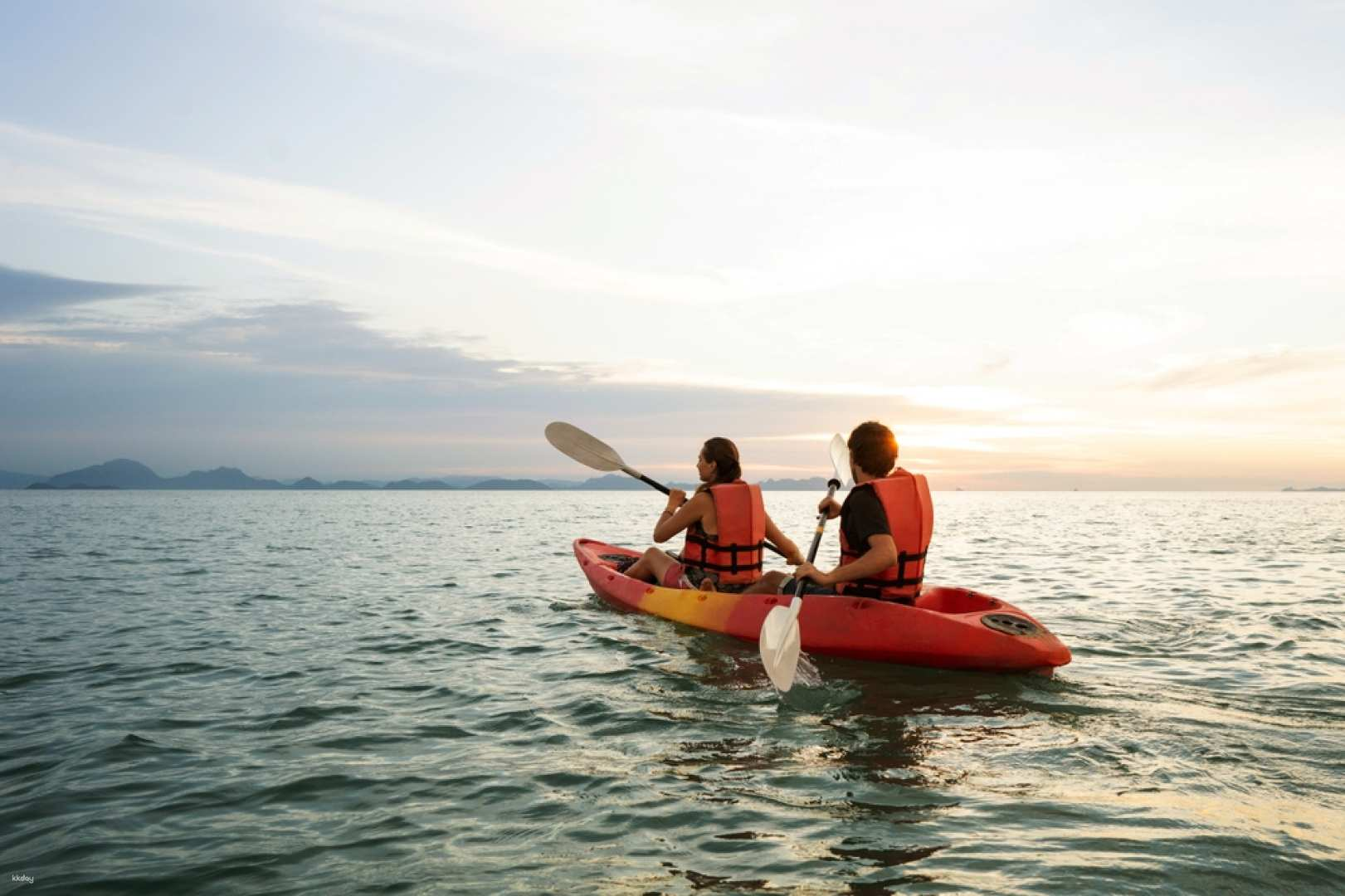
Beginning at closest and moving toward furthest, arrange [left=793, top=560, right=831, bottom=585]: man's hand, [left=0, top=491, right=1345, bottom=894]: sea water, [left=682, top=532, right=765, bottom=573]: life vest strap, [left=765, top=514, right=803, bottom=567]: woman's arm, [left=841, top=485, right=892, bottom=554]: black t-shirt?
1. [left=0, top=491, right=1345, bottom=894]: sea water
2. [left=841, top=485, right=892, bottom=554]: black t-shirt
3. [left=793, top=560, right=831, bottom=585]: man's hand
4. [left=682, top=532, right=765, bottom=573]: life vest strap
5. [left=765, top=514, right=803, bottom=567]: woman's arm

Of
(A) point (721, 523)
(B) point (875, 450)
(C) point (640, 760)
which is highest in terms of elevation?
(B) point (875, 450)

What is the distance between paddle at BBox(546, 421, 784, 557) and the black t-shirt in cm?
537

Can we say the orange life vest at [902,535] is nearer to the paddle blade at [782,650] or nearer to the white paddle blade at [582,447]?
the paddle blade at [782,650]

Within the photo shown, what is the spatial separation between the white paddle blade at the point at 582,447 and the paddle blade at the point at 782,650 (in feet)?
18.0

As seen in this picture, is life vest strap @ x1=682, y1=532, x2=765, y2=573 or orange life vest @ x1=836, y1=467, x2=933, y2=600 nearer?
orange life vest @ x1=836, y1=467, x2=933, y2=600

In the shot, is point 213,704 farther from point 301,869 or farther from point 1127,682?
point 1127,682

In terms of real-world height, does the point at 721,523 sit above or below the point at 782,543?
above

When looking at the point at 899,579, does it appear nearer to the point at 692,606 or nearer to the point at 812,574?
the point at 812,574

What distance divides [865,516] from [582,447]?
20.5 feet

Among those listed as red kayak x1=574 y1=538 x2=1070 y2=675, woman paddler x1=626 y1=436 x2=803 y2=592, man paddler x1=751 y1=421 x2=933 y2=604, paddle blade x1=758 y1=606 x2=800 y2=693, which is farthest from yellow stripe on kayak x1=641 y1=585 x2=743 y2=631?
paddle blade x1=758 y1=606 x2=800 y2=693

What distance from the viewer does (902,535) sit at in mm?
6637

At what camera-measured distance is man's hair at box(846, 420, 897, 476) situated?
652 cm

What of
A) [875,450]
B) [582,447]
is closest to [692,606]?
[875,450]

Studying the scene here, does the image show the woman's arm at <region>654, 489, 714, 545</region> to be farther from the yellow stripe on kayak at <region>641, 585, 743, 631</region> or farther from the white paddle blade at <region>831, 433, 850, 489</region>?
the white paddle blade at <region>831, 433, 850, 489</region>
